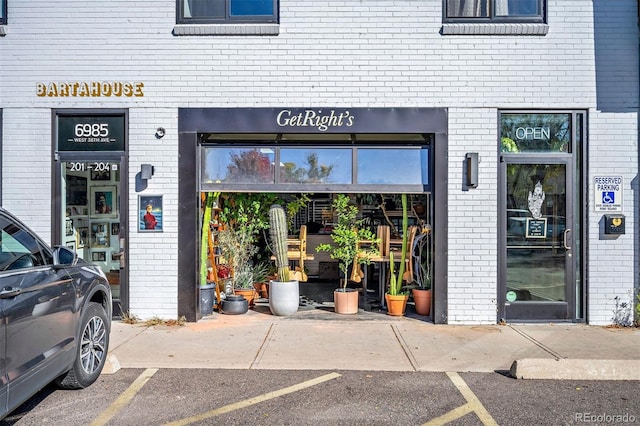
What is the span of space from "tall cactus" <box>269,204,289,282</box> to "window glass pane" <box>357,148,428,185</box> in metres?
1.40

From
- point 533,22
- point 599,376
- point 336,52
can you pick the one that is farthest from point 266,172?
point 599,376

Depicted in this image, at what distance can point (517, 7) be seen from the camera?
25.1ft

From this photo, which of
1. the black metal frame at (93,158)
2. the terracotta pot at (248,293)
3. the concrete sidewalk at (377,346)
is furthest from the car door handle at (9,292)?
the terracotta pot at (248,293)

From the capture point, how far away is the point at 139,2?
25.0 ft

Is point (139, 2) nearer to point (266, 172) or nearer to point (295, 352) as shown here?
point (266, 172)

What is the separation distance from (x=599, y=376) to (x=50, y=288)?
16.4 ft

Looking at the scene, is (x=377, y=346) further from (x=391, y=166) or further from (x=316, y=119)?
(x=316, y=119)

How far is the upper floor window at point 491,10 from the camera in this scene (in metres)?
7.60

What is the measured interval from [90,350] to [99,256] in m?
3.21

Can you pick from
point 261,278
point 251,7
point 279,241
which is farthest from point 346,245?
point 251,7

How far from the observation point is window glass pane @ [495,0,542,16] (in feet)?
25.0

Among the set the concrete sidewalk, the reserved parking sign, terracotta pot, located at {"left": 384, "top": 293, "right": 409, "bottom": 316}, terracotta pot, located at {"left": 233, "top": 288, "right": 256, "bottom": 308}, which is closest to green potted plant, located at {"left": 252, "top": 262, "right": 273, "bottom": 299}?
terracotta pot, located at {"left": 233, "top": 288, "right": 256, "bottom": 308}

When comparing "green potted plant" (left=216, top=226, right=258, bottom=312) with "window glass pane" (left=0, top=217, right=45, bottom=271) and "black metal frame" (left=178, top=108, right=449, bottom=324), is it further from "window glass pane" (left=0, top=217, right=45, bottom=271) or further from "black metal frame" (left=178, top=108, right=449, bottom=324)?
"window glass pane" (left=0, top=217, right=45, bottom=271)

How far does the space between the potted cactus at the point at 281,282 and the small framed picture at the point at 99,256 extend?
8.06 ft
